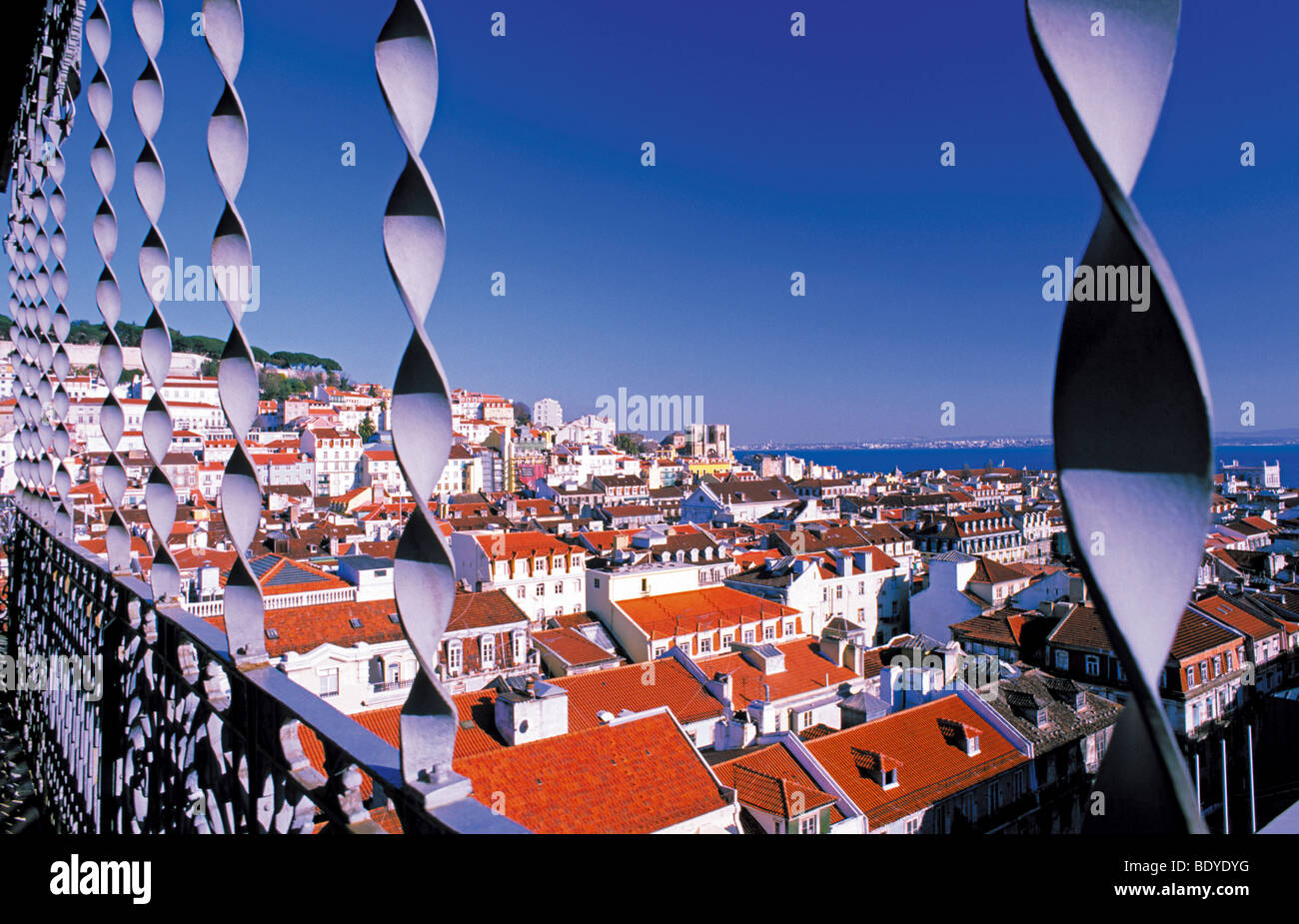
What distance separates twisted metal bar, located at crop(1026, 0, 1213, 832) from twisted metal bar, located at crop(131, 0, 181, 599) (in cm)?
177

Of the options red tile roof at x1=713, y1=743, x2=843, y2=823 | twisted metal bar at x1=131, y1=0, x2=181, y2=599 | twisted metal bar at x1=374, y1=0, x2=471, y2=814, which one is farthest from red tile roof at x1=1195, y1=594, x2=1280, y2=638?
twisted metal bar at x1=374, y1=0, x2=471, y2=814

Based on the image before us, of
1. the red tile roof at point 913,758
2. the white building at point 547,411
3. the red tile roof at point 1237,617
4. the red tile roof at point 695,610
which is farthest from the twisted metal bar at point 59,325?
the white building at point 547,411

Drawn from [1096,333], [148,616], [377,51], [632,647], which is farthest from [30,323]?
[632,647]

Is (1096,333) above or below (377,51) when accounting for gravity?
below

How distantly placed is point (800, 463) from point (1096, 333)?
8234 centimetres

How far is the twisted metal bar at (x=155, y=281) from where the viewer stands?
172 cm

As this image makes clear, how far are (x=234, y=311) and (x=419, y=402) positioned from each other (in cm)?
73

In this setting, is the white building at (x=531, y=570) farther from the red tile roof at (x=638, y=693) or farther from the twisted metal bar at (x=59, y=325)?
the twisted metal bar at (x=59, y=325)

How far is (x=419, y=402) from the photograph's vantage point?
771 millimetres

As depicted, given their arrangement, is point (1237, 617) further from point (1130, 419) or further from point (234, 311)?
point (1130, 419)

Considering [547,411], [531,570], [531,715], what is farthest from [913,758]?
[547,411]

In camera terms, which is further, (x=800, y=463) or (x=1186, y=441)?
(x=800, y=463)

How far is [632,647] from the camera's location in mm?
19562

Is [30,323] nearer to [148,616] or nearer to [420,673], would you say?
[148,616]
